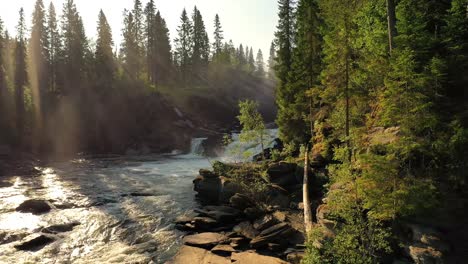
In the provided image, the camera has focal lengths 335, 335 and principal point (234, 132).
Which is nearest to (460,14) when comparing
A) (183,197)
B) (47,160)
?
(183,197)

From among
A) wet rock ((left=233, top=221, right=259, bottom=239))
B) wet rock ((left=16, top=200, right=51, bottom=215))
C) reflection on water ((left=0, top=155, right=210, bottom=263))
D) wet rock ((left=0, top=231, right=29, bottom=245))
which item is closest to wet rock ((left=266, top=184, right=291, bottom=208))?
wet rock ((left=233, top=221, right=259, bottom=239))

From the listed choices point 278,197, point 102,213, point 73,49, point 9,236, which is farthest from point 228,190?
point 73,49

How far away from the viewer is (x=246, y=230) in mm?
18266

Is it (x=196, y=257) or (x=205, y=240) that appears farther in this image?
(x=205, y=240)

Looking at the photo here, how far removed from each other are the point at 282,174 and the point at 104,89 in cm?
4961

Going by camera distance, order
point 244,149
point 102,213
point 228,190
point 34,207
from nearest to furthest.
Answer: point 102,213 → point 34,207 → point 228,190 → point 244,149

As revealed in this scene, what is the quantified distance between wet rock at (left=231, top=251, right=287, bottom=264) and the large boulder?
Answer: 397 inches

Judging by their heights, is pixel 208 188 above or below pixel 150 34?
below

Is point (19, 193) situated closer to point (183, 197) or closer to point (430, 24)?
point (183, 197)

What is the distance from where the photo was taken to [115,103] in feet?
209

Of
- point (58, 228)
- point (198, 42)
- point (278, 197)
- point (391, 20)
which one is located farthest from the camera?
point (198, 42)

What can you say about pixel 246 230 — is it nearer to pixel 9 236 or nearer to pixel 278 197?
pixel 278 197

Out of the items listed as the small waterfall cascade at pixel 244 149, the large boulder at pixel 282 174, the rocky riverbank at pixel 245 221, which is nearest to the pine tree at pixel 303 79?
the small waterfall cascade at pixel 244 149

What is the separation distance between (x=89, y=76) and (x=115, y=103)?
10074 mm
